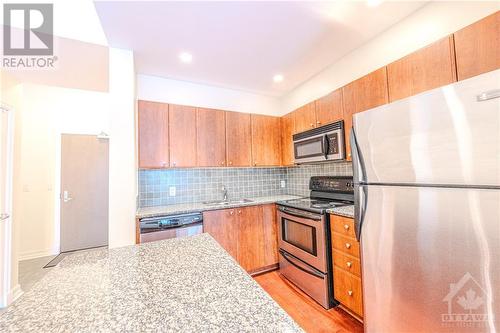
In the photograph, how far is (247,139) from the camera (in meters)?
2.88

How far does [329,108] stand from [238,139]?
1.23 meters

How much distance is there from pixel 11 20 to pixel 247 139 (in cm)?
246

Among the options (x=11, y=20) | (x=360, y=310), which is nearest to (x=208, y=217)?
(x=360, y=310)

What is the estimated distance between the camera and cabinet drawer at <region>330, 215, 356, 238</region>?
1.68m

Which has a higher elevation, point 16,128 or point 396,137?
point 16,128

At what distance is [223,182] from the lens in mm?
2990

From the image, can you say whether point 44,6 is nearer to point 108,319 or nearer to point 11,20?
point 11,20

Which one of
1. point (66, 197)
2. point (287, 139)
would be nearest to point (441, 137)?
point (287, 139)

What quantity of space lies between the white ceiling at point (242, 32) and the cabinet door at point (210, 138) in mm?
520

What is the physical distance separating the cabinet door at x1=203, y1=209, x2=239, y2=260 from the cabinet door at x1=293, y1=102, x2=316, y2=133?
1.39 m

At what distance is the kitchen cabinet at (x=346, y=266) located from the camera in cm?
164

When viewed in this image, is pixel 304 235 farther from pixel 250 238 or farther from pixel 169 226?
pixel 169 226

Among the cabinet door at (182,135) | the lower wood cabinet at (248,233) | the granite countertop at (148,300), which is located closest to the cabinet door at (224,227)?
the lower wood cabinet at (248,233)

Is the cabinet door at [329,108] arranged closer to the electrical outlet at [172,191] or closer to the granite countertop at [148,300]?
the granite countertop at [148,300]
